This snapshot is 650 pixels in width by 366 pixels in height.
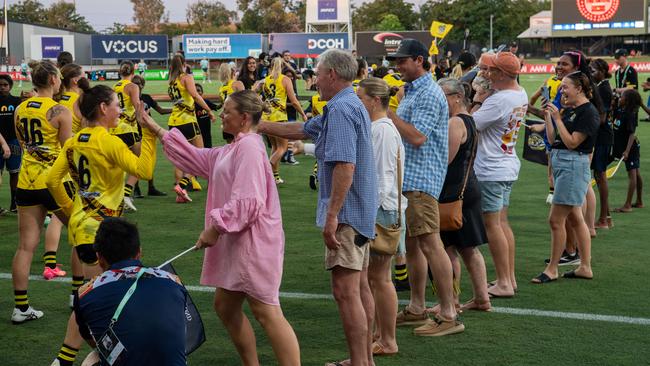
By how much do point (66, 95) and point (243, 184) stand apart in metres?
4.98

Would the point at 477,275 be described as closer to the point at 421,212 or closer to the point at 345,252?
the point at 421,212

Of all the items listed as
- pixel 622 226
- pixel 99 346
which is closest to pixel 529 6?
pixel 622 226

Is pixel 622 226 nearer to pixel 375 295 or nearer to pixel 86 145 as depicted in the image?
pixel 375 295

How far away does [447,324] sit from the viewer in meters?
6.30

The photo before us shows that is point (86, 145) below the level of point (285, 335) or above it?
above

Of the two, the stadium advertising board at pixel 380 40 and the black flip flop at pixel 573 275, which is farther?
the stadium advertising board at pixel 380 40

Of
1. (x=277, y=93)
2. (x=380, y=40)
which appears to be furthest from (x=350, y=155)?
(x=380, y=40)

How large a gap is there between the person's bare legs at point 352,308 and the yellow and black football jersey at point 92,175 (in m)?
1.48

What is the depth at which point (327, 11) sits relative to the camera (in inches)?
3435

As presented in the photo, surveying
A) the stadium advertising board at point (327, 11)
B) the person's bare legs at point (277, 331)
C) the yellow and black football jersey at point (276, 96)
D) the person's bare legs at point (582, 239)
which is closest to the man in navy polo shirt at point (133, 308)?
the person's bare legs at point (277, 331)

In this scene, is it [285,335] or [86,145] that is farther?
[86,145]

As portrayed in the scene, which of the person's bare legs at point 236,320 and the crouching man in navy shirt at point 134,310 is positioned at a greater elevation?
the crouching man in navy shirt at point 134,310

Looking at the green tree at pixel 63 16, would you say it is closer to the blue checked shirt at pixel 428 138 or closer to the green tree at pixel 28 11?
the green tree at pixel 28 11

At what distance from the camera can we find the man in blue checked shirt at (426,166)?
239 inches
